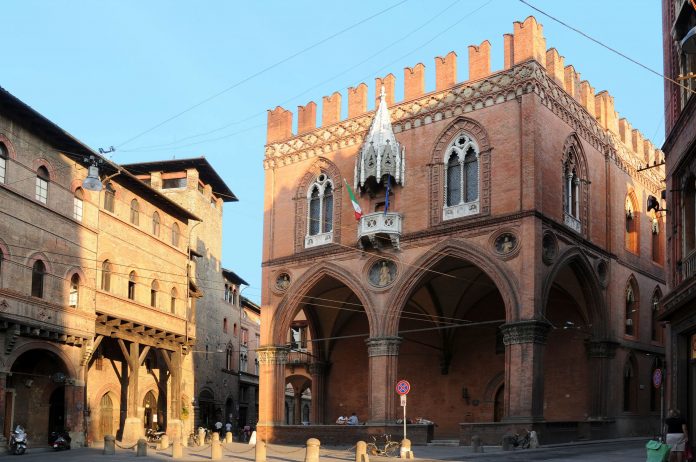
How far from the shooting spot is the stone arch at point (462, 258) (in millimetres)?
29438

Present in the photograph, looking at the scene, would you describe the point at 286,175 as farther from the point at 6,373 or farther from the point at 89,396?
the point at 6,373

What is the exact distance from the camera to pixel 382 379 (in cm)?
3203

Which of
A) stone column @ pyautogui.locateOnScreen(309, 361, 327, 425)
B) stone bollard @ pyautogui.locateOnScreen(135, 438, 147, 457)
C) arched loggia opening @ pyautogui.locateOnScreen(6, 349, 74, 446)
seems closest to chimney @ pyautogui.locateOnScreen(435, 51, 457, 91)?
stone column @ pyautogui.locateOnScreen(309, 361, 327, 425)

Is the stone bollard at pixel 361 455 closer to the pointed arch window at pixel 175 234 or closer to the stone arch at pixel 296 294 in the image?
the stone arch at pixel 296 294

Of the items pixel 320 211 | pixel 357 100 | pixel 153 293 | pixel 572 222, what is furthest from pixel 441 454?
pixel 153 293

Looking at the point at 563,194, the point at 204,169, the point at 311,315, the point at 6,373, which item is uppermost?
the point at 204,169

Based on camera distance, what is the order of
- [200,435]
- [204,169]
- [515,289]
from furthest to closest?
[204,169], [200,435], [515,289]

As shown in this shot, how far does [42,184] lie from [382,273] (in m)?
12.4

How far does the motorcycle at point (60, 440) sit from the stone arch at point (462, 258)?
1147 centimetres

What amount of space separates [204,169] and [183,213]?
6.98 metres

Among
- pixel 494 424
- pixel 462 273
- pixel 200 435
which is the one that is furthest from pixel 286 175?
pixel 494 424

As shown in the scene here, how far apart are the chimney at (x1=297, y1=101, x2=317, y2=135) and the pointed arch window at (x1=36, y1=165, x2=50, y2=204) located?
1116 centimetres

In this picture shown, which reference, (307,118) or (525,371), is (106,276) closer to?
(307,118)

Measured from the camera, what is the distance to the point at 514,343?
28.9 meters
